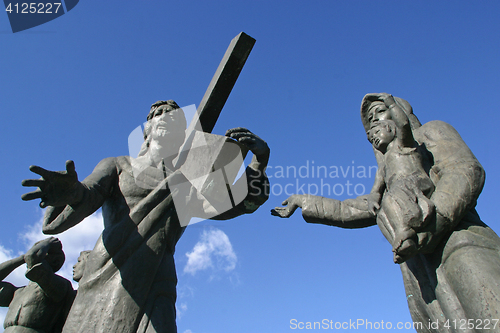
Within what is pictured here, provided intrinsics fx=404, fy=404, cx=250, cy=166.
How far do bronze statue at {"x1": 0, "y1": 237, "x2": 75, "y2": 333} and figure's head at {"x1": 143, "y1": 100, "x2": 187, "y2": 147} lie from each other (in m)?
1.58

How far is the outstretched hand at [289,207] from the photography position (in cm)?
376


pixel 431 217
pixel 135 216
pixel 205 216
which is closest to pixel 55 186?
pixel 135 216

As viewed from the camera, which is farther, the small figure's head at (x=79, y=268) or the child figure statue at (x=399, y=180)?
the small figure's head at (x=79, y=268)

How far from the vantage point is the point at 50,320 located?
161 inches

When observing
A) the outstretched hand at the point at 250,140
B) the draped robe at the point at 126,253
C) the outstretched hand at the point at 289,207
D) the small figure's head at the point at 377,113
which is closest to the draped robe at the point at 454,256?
the small figure's head at the point at 377,113

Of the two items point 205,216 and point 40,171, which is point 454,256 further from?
point 40,171

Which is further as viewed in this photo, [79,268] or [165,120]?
[165,120]

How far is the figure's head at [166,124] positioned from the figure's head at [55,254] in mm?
1455

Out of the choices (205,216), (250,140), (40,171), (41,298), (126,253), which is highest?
(250,140)

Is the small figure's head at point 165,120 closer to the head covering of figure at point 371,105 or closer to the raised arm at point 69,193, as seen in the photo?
the raised arm at point 69,193

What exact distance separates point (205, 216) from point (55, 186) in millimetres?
1604

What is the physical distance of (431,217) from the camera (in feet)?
9.25

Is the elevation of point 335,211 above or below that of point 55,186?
above

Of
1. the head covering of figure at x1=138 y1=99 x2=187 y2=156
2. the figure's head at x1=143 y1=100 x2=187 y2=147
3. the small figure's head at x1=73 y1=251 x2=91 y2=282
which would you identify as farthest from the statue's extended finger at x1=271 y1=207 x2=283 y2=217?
the small figure's head at x1=73 y1=251 x2=91 y2=282
